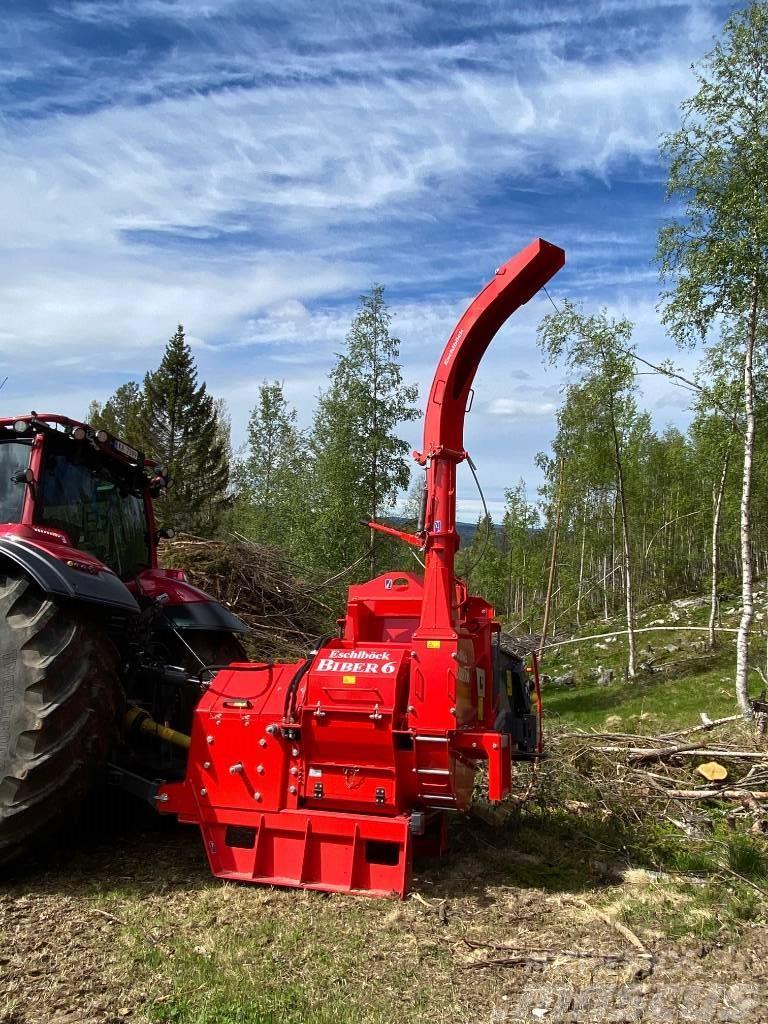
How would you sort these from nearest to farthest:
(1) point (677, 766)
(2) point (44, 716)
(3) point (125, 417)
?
(2) point (44, 716) < (1) point (677, 766) < (3) point (125, 417)

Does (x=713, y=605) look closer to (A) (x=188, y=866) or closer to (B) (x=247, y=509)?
(B) (x=247, y=509)

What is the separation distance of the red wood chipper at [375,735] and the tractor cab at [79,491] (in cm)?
162

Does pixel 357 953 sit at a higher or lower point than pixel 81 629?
lower

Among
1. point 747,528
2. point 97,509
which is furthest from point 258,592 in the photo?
point 747,528

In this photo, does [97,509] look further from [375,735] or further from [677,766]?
[677,766]

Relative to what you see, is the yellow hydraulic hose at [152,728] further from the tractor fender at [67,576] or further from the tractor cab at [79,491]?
the tractor cab at [79,491]

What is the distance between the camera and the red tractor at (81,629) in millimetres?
4734

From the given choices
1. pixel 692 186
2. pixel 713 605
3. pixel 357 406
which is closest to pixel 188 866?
pixel 692 186

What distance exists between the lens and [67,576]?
191 inches

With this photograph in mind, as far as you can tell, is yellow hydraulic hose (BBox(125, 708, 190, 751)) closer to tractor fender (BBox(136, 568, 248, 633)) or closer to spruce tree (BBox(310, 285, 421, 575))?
tractor fender (BBox(136, 568, 248, 633))

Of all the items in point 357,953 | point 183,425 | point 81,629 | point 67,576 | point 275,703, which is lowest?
point 357,953

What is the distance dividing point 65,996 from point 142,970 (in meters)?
0.37

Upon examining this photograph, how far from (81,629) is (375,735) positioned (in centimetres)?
189

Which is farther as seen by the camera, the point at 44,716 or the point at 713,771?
the point at 713,771
